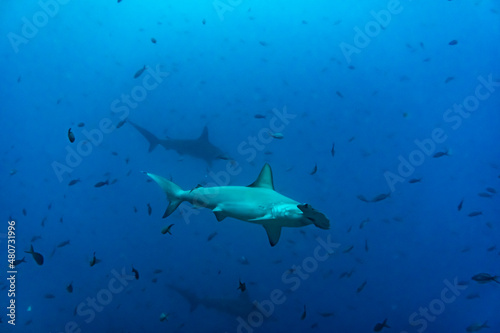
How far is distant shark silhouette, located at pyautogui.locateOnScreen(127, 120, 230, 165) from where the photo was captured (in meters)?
7.24

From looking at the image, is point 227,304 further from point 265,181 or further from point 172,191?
point 265,181

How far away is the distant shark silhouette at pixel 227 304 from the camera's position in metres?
6.76

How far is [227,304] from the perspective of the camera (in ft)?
22.5

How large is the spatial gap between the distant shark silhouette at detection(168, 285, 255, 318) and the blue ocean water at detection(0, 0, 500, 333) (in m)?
0.04

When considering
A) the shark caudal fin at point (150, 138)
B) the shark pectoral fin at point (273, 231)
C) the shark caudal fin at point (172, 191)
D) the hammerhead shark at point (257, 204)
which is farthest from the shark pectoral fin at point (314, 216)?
the shark caudal fin at point (150, 138)

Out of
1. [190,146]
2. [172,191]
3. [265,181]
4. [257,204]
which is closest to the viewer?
[257,204]

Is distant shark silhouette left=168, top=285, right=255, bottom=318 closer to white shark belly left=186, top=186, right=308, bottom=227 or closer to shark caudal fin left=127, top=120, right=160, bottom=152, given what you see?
shark caudal fin left=127, top=120, right=160, bottom=152

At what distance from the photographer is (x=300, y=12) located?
26.6 feet

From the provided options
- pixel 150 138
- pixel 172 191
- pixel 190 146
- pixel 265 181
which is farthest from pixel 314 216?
pixel 150 138

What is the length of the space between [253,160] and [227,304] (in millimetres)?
3079

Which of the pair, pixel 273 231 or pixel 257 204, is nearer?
pixel 257 204

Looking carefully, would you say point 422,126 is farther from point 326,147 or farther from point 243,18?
point 243,18

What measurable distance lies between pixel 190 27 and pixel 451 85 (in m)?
6.26

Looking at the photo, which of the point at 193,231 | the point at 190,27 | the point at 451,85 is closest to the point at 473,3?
the point at 451,85
